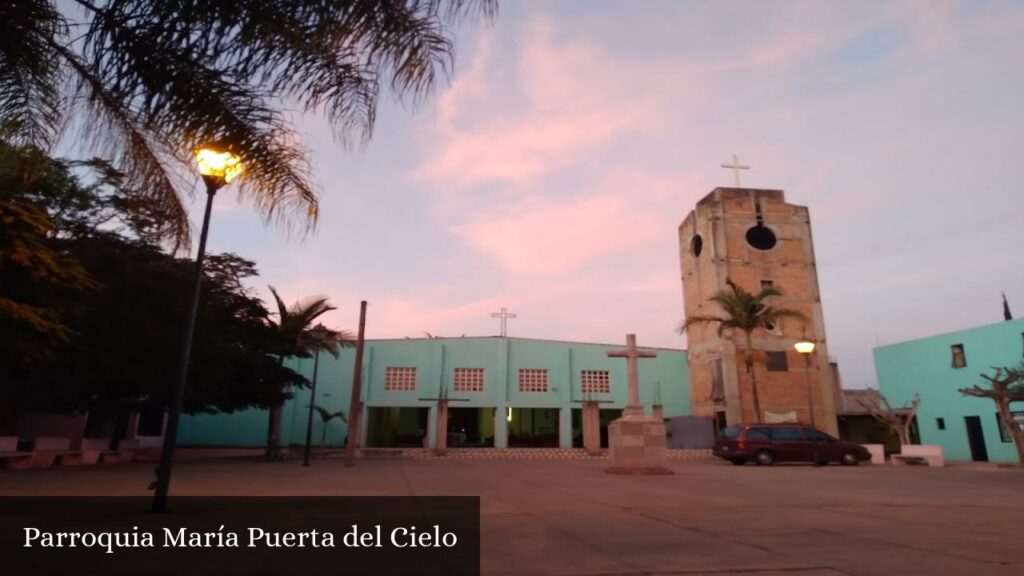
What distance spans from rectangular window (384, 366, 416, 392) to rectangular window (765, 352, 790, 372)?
24.1 metres

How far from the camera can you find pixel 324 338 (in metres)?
30.0

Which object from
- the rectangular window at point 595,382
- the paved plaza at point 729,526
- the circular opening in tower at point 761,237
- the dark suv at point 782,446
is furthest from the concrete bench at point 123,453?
the circular opening in tower at point 761,237

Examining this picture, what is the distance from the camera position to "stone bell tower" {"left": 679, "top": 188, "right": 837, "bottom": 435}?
3747 centimetres

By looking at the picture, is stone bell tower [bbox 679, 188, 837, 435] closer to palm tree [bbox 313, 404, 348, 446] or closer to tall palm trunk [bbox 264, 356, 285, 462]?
palm tree [bbox 313, 404, 348, 446]

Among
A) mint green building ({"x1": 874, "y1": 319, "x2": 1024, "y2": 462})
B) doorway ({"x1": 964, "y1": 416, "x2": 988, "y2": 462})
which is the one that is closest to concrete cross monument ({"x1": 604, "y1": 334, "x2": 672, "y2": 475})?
mint green building ({"x1": 874, "y1": 319, "x2": 1024, "y2": 462})

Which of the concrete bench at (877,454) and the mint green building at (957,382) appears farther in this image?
the mint green building at (957,382)

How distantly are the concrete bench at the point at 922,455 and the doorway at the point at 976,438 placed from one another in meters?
9.51

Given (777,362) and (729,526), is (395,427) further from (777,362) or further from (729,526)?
(729,526)

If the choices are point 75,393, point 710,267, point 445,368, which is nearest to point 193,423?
point 445,368

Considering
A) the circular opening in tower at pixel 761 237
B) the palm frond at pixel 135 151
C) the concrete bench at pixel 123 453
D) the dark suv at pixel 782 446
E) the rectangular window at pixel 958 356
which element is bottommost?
the concrete bench at pixel 123 453

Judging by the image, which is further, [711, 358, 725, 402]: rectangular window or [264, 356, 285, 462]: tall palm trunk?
[711, 358, 725, 402]: rectangular window

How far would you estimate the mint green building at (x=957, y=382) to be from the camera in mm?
29062

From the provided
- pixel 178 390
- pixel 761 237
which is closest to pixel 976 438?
pixel 761 237

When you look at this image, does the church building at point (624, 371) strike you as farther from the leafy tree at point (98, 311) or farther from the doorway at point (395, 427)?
the leafy tree at point (98, 311)
